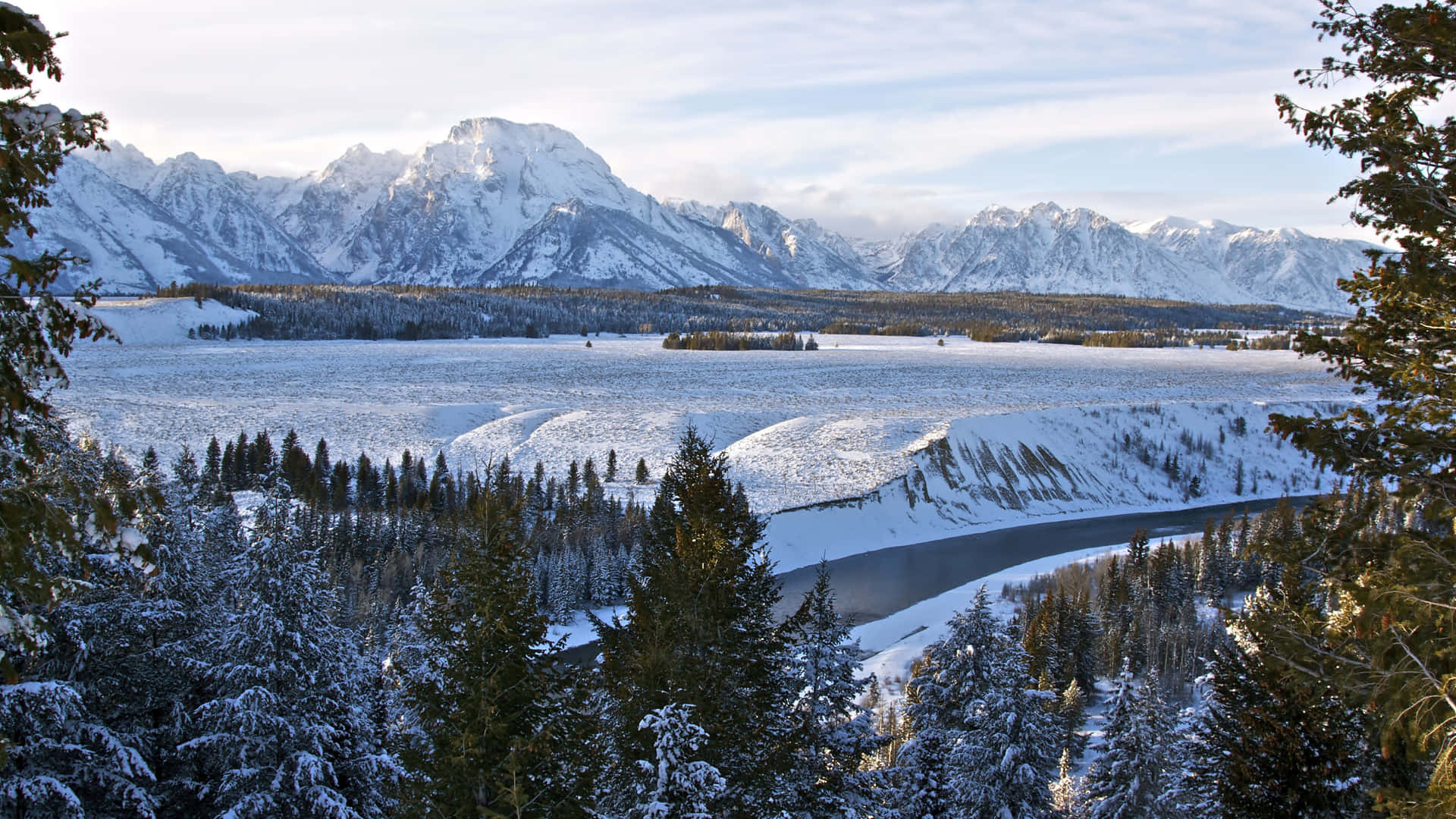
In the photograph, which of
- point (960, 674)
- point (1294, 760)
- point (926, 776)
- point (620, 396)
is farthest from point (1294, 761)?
point (620, 396)

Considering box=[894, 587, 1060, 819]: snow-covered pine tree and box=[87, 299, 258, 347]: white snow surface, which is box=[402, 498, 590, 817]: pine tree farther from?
box=[87, 299, 258, 347]: white snow surface

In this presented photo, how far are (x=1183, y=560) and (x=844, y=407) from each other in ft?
143

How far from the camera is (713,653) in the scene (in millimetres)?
12703

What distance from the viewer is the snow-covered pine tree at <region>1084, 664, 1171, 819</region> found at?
19.2 metres

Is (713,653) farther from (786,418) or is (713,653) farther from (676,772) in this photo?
(786,418)

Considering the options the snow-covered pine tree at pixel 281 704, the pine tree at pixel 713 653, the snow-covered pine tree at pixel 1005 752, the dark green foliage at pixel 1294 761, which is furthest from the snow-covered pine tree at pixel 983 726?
the snow-covered pine tree at pixel 281 704

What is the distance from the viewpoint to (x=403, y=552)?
50.5 meters

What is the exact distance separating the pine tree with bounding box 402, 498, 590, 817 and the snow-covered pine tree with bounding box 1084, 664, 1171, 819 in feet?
44.8

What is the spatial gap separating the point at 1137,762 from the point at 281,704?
56.1 ft

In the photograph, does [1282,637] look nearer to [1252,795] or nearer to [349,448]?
[1252,795]

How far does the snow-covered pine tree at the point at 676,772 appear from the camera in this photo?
10.6m

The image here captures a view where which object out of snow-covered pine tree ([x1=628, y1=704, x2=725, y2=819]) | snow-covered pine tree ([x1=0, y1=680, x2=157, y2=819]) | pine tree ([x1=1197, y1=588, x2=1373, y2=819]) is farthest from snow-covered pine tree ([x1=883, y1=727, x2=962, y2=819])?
snow-covered pine tree ([x1=0, y1=680, x2=157, y2=819])

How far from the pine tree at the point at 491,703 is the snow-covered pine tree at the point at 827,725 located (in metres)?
4.71

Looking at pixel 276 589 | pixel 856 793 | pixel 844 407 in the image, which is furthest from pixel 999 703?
pixel 844 407
